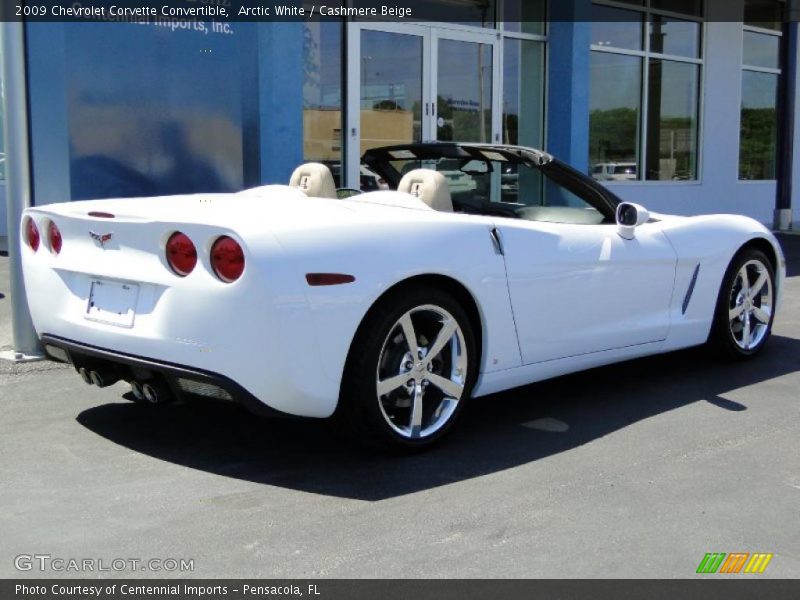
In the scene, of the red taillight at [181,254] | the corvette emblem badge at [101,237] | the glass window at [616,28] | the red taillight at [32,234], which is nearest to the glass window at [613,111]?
the glass window at [616,28]

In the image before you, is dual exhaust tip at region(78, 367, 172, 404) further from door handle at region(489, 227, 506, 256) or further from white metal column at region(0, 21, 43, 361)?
white metal column at region(0, 21, 43, 361)

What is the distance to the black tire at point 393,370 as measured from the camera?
3.84 metres

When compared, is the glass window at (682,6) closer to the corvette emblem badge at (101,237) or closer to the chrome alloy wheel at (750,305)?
the chrome alloy wheel at (750,305)

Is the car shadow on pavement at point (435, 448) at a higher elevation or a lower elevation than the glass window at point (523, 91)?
lower

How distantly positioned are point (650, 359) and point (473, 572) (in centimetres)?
359

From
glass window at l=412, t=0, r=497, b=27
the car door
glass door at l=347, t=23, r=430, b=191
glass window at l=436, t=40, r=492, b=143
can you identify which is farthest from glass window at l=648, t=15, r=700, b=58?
the car door

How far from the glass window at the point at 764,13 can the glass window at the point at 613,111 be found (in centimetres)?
321

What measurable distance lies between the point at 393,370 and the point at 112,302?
1.18 m

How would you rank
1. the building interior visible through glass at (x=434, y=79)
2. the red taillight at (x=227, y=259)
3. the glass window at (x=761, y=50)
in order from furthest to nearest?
the glass window at (x=761, y=50) < the building interior visible through glass at (x=434, y=79) < the red taillight at (x=227, y=259)

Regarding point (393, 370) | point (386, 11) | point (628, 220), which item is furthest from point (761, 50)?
point (393, 370)

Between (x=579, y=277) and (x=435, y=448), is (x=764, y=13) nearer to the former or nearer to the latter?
(x=579, y=277)

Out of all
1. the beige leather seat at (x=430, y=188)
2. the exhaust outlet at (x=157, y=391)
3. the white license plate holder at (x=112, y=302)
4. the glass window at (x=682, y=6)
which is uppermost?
the glass window at (x=682, y=6)

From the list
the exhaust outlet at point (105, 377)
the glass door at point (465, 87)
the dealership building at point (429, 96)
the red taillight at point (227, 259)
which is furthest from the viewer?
the glass door at point (465, 87)

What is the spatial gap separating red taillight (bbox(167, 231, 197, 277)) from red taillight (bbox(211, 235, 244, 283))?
0.34 ft
